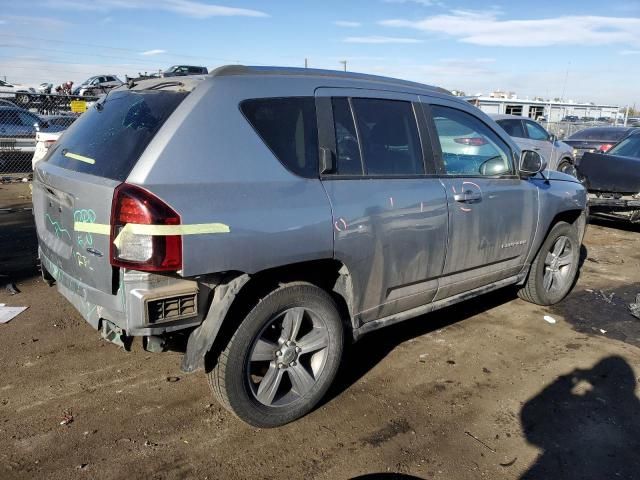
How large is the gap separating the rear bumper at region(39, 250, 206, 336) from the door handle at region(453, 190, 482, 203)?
1933mm

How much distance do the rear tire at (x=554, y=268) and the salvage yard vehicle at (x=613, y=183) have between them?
4.00 meters

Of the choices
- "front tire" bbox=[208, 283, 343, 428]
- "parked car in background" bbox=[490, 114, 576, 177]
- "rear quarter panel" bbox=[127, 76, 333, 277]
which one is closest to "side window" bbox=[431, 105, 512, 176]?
"rear quarter panel" bbox=[127, 76, 333, 277]

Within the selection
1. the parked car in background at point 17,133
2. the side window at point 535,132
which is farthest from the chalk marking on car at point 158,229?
the side window at point 535,132

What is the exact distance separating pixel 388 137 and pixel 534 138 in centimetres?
1038

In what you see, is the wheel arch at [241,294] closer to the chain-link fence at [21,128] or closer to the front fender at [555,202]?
the front fender at [555,202]

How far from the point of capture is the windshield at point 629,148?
9508 millimetres

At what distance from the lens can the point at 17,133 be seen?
42.3 ft

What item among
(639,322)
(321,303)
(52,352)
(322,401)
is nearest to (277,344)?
(321,303)

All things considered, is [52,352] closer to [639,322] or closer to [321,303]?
[321,303]

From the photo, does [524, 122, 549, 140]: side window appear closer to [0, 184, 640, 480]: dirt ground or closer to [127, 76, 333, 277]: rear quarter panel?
[0, 184, 640, 480]: dirt ground

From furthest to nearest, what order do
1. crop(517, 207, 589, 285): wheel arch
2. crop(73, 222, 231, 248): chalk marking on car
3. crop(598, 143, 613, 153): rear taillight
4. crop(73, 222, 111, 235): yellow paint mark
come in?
crop(598, 143, 613, 153): rear taillight
crop(517, 207, 589, 285): wheel arch
crop(73, 222, 111, 235): yellow paint mark
crop(73, 222, 231, 248): chalk marking on car

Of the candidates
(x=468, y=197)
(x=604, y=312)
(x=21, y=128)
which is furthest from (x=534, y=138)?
(x=21, y=128)

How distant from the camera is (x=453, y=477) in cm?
276

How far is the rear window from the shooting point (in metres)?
2.71
